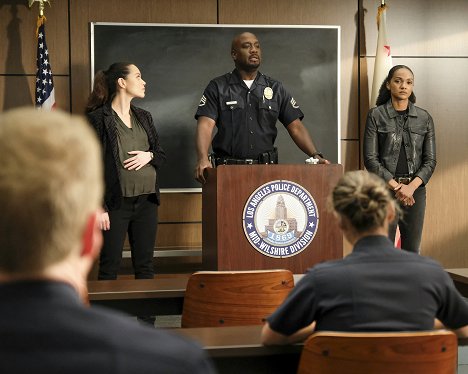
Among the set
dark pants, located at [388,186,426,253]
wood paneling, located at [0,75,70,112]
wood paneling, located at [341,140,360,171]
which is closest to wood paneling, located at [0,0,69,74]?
wood paneling, located at [0,75,70,112]

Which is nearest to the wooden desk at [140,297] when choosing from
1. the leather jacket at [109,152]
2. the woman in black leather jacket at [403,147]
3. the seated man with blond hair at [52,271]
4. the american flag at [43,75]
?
the leather jacket at [109,152]

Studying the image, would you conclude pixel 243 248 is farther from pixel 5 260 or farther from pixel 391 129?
pixel 5 260

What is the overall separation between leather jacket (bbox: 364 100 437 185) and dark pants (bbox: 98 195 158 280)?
169 centimetres

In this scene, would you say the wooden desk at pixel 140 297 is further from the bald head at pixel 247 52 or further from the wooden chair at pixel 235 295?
the bald head at pixel 247 52

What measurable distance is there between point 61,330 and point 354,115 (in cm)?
584

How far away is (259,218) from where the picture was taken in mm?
4164

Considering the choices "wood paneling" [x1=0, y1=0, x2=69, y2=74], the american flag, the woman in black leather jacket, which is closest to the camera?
the woman in black leather jacket

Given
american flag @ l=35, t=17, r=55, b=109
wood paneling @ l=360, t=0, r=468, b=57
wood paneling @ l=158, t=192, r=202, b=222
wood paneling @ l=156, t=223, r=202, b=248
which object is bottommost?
wood paneling @ l=156, t=223, r=202, b=248

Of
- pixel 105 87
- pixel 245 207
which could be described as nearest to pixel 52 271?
pixel 245 207

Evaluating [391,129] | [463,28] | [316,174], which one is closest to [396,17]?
[463,28]

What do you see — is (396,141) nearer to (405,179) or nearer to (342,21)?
(405,179)

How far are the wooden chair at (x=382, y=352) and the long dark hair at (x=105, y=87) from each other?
318 centimetres

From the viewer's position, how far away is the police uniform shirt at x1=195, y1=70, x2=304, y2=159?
4961 millimetres

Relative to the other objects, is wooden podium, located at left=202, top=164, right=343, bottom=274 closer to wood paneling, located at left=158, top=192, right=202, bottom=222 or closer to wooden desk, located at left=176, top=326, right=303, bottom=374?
wooden desk, located at left=176, top=326, right=303, bottom=374
